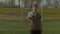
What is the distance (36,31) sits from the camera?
5.30m

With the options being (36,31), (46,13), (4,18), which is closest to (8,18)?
(4,18)

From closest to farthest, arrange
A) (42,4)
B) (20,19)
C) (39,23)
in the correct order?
(39,23) < (42,4) < (20,19)

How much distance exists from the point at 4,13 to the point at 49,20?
3.02 metres

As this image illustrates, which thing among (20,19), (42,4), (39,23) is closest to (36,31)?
(39,23)

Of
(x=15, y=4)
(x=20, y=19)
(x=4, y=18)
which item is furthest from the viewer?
(x=4, y=18)

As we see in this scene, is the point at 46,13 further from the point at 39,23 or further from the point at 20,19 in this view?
the point at 39,23

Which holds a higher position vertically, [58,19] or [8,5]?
[8,5]

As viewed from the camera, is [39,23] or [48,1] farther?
[48,1]

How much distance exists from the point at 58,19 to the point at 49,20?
2.81 feet

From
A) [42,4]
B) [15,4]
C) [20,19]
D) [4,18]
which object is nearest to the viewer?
[42,4]

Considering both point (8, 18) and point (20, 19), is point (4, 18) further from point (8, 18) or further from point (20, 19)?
point (20, 19)

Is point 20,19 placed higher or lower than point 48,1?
lower

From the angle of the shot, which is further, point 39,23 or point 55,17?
point 55,17

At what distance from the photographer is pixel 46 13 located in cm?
1484
